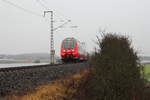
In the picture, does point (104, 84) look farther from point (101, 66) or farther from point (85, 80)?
point (85, 80)

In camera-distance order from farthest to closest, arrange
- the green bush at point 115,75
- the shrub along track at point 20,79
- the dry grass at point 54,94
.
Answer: the green bush at point 115,75 → the shrub along track at point 20,79 → the dry grass at point 54,94

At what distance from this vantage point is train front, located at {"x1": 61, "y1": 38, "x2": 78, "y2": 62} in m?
35.5

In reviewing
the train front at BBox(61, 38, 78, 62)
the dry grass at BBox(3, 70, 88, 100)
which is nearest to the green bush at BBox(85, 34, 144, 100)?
the dry grass at BBox(3, 70, 88, 100)

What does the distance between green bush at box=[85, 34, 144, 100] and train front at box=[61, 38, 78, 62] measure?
22.5 meters

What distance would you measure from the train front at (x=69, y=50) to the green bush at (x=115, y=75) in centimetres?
2247

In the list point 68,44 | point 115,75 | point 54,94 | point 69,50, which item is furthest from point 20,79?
point 68,44

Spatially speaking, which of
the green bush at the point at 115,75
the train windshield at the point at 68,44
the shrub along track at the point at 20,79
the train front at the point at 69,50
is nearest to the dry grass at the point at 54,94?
the shrub along track at the point at 20,79

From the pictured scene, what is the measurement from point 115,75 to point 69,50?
80.1ft

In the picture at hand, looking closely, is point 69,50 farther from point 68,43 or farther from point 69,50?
point 68,43

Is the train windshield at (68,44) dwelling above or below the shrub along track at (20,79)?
above

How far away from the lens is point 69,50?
116 ft

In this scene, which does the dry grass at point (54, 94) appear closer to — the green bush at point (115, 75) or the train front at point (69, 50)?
the green bush at point (115, 75)

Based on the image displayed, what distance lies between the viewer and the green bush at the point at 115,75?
36.4ft

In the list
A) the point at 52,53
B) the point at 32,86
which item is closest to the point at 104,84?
the point at 32,86
